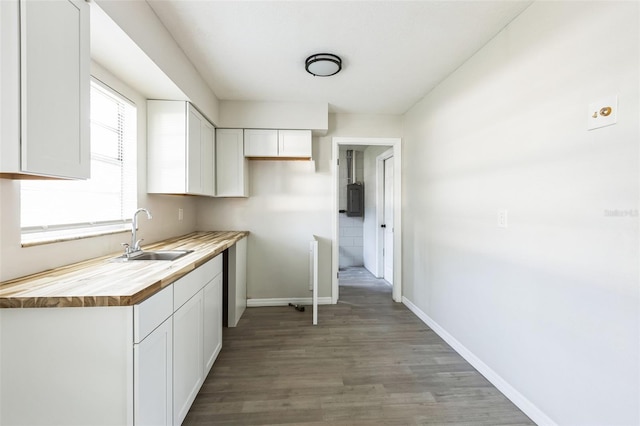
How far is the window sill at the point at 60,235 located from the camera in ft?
4.36

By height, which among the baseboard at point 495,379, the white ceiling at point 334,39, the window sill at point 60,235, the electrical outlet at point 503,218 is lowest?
the baseboard at point 495,379

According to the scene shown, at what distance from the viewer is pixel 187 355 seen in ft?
5.09

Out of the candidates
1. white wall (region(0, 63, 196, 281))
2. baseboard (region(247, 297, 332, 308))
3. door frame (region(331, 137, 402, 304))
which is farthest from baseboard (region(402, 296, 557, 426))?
white wall (region(0, 63, 196, 281))

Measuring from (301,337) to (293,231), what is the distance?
1341 millimetres

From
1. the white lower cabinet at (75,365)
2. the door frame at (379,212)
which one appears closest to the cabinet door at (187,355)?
the white lower cabinet at (75,365)

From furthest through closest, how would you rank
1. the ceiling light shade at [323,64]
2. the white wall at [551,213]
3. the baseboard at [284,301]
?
the baseboard at [284,301] → the ceiling light shade at [323,64] → the white wall at [551,213]

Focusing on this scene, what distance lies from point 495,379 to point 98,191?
3.04 metres

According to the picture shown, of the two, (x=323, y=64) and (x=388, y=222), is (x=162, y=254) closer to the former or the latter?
(x=323, y=64)

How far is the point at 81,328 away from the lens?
41.1 inches

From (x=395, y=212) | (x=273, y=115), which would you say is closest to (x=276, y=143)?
(x=273, y=115)

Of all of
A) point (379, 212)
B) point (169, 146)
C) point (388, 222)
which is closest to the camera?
point (169, 146)

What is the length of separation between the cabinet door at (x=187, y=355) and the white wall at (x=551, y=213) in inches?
79.8

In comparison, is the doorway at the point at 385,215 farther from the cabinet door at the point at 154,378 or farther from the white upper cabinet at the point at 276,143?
the cabinet door at the point at 154,378

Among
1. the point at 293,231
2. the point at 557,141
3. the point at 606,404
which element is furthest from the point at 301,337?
the point at 557,141
